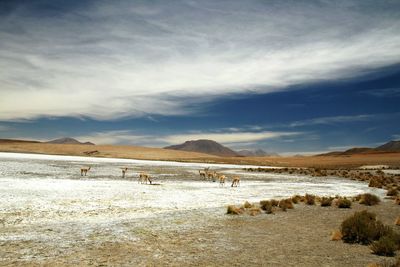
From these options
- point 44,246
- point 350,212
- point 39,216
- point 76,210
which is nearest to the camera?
point 44,246

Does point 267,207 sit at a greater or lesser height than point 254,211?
greater

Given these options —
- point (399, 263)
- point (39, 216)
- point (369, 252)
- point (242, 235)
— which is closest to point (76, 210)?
point (39, 216)

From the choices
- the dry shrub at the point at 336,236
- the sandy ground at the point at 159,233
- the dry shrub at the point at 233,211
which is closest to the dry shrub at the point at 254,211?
the sandy ground at the point at 159,233

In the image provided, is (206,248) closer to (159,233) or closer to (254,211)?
(159,233)

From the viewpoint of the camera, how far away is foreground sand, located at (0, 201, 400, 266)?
10148 millimetres

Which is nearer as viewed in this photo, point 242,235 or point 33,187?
point 242,235

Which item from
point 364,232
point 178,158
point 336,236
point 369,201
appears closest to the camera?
point 364,232

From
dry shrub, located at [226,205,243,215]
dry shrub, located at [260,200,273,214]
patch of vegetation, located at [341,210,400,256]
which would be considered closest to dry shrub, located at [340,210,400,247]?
patch of vegetation, located at [341,210,400,256]

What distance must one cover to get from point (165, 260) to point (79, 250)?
2406mm

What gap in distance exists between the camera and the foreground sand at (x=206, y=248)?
10.1 m

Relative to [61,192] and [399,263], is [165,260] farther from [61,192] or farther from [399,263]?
[61,192]

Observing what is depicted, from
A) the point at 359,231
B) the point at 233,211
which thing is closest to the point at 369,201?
the point at 233,211

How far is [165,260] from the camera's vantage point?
10.3 meters

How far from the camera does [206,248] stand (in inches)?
460
